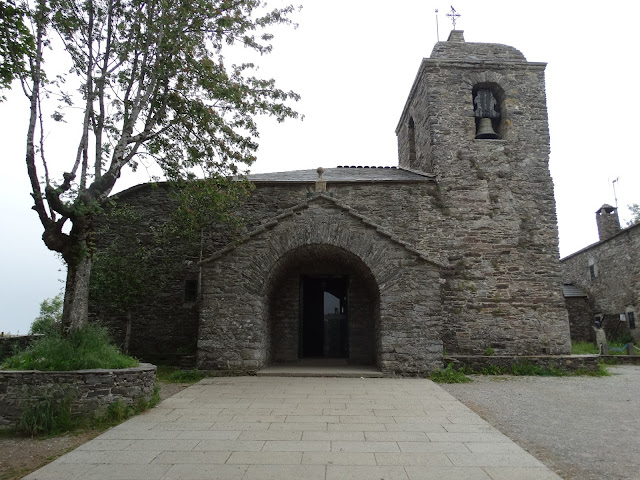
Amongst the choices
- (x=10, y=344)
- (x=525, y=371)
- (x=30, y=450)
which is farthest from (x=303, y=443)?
(x=10, y=344)

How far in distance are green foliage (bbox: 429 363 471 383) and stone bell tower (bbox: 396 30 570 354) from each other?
2785 mm

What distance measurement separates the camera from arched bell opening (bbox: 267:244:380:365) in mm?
11664

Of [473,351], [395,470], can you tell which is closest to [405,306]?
[473,351]

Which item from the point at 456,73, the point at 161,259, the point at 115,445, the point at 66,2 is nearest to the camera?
the point at 115,445

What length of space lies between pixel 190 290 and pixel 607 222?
20592 millimetres

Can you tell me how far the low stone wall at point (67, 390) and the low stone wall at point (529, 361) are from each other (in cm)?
802

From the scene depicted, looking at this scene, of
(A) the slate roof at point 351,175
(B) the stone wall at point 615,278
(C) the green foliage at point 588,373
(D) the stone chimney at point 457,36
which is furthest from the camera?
(B) the stone wall at point 615,278

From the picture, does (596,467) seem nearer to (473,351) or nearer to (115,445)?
(115,445)

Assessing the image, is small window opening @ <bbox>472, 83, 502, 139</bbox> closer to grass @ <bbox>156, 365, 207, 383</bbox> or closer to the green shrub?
the green shrub

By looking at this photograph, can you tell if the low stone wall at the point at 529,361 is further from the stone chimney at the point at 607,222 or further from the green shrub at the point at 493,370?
the stone chimney at the point at 607,222

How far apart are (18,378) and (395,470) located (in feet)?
17.2

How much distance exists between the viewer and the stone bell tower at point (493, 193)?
1290cm

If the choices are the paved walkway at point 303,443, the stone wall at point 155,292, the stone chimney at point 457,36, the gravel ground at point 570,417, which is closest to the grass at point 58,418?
the paved walkway at point 303,443

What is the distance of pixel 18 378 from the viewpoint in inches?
234
